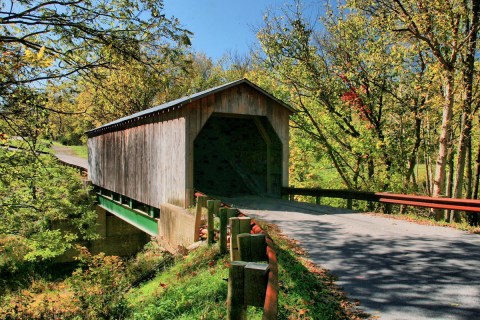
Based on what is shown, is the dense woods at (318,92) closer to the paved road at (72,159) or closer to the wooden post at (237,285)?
the wooden post at (237,285)

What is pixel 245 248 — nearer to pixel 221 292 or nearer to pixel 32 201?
pixel 221 292

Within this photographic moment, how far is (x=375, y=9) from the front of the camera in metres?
13.0

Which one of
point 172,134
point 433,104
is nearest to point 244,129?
point 172,134

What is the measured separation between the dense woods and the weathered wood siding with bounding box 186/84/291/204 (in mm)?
1836

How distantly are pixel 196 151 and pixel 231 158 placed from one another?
149 cm

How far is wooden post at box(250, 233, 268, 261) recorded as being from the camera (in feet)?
10.9

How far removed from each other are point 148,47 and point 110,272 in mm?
5185

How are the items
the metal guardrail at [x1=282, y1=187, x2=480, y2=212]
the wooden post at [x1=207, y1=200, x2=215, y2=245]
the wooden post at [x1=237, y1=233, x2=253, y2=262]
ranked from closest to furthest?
1. the wooden post at [x1=237, y1=233, x2=253, y2=262]
2. the wooden post at [x1=207, y1=200, x2=215, y2=245]
3. the metal guardrail at [x1=282, y1=187, x2=480, y2=212]

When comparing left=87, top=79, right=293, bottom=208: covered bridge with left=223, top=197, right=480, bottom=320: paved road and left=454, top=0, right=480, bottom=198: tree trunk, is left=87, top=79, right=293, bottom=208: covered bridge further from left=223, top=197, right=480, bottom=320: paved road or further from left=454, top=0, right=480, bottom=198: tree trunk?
left=454, top=0, right=480, bottom=198: tree trunk

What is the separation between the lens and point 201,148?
15297 millimetres

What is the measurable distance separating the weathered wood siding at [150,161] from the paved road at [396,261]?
8.69 feet

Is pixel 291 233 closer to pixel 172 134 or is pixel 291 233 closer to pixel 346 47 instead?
pixel 172 134

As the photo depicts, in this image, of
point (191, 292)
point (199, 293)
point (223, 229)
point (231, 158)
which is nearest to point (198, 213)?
point (223, 229)

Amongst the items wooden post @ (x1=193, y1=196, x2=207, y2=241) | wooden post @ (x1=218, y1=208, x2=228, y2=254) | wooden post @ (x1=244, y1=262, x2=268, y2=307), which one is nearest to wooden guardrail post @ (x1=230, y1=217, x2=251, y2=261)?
wooden post @ (x1=218, y1=208, x2=228, y2=254)
